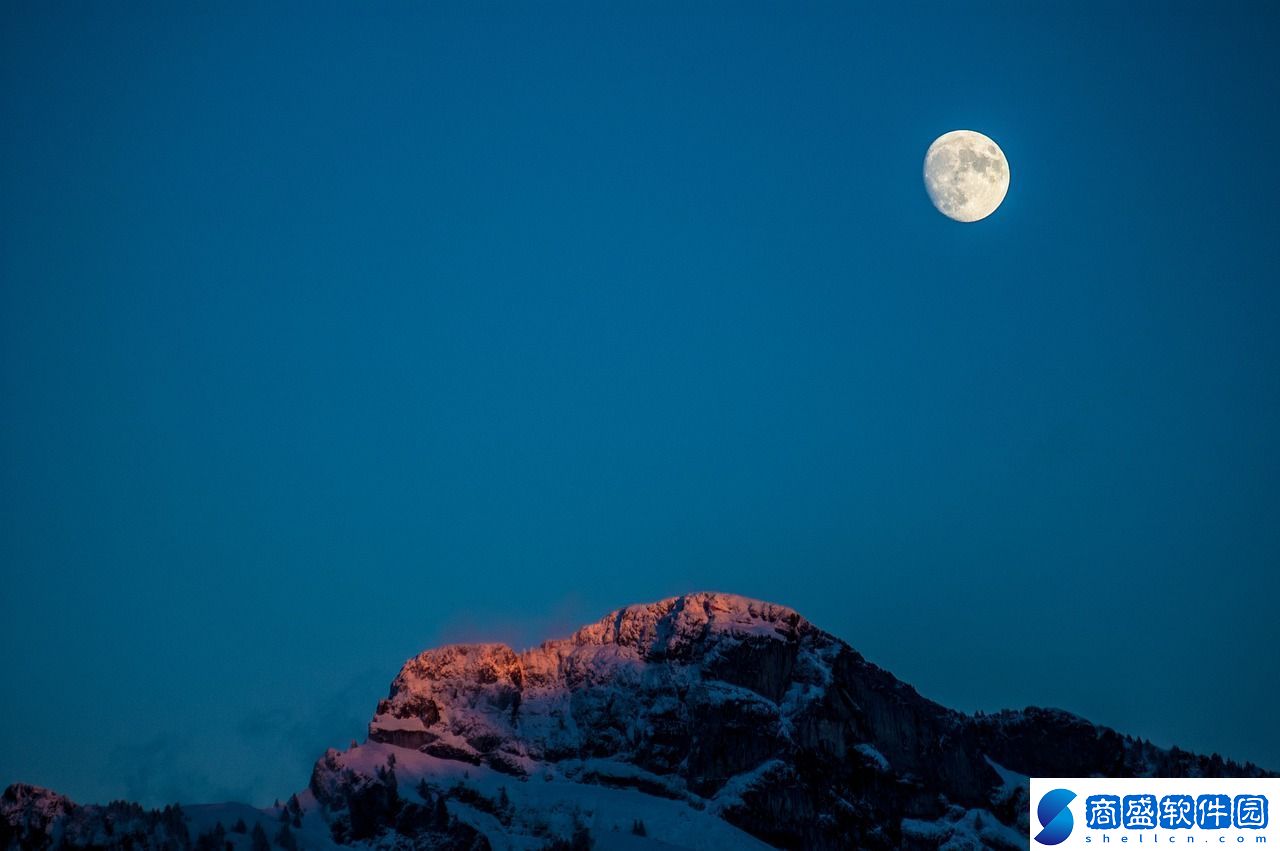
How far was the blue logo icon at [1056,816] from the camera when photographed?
115 metres

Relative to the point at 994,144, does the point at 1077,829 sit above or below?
below

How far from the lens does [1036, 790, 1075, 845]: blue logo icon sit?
115m

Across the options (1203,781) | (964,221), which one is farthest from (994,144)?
→ (1203,781)

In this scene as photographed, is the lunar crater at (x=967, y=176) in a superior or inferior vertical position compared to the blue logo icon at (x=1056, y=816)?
superior

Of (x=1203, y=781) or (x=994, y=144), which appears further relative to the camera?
(x=994, y=144)

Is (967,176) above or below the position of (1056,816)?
above

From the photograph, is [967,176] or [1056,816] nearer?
[1056,816]

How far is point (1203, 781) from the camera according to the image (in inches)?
4540

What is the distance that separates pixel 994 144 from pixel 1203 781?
298 feet

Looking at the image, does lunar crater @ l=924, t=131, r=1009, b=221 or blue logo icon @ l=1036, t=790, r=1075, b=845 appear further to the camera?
lunar crater @ l=924, t=131, r=1009, b=221

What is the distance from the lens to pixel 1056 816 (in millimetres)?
114938

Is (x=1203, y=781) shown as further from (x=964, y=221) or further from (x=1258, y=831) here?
(x=964, y=221)

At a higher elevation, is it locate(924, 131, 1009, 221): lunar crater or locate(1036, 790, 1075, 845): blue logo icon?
locate(924, 131, 1009, 221): lunar crater

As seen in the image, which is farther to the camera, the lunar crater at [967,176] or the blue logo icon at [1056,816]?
the lunar crater at [967,176]
